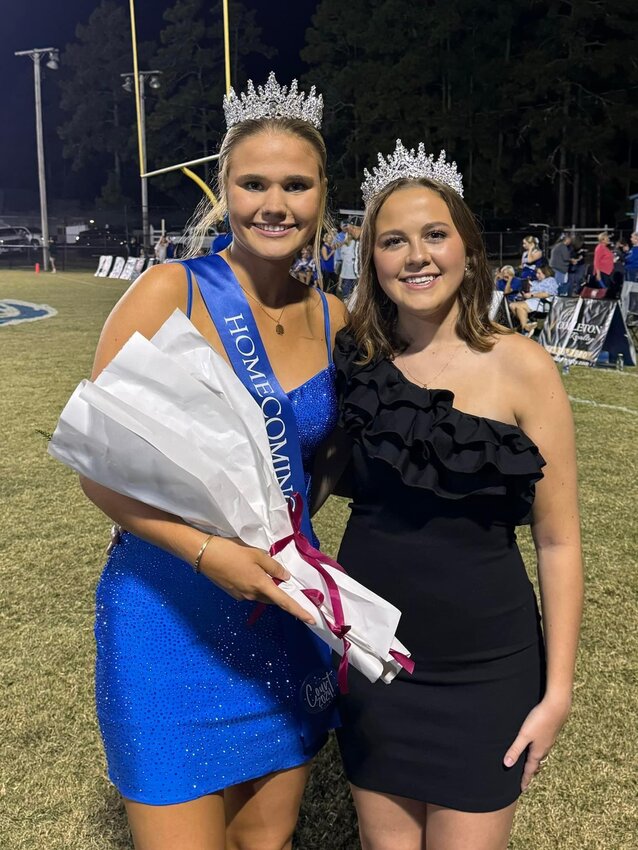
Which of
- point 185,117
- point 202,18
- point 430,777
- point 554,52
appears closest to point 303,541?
point 430,777

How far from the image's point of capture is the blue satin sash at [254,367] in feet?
5.27

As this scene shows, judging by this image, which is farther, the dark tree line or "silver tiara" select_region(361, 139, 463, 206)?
the dark tree line

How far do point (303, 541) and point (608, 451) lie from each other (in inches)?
205

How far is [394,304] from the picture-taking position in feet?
5.91

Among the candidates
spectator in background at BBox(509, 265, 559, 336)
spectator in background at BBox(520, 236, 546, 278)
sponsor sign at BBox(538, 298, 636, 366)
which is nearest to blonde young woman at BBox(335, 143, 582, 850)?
sponsor sign at BBox(538, 298, 636, 366)

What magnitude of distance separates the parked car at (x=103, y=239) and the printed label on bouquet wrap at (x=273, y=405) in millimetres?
32430

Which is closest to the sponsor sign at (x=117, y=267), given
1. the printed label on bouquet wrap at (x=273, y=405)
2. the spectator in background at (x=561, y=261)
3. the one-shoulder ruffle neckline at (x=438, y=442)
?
the spectator in background at (x=561, y=261)

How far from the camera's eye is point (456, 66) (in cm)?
3359

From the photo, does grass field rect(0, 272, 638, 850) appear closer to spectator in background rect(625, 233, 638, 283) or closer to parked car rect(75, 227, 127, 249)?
spectator in background rect(625, 233, 638, 283)

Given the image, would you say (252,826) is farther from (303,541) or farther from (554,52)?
(554,52)

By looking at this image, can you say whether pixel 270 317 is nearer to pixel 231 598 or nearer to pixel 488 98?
pixel 231 598

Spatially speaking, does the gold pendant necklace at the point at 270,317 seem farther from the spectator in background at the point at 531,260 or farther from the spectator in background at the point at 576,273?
the spectator in background at the point at 576,273

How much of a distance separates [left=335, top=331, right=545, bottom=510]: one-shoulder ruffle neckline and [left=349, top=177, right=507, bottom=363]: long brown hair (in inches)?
5.1

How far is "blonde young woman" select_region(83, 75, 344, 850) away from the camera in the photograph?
1434 mm
